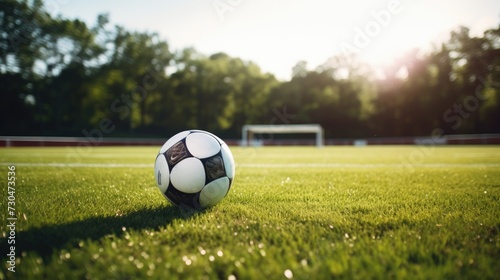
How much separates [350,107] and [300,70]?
44.4ft

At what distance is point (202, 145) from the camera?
13.5ft

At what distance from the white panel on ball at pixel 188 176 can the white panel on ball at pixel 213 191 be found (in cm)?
10

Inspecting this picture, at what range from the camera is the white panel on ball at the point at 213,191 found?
3957 mm

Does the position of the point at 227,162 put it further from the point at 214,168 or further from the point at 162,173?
the point at 162,173

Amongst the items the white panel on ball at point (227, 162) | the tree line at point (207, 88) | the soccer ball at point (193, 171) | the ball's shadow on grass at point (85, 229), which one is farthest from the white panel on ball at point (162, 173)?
the tree line at point (207, 88)

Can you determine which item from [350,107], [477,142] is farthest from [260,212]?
[350,107]

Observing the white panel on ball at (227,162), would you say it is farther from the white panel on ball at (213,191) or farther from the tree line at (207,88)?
the tree line at (207,88)

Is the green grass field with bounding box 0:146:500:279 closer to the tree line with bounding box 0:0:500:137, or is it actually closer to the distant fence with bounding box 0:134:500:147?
the distant fence with bounding box 0:134:500:147

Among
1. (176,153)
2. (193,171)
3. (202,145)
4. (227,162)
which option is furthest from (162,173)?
(227,162)

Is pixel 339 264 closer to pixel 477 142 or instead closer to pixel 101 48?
pixel 477 142

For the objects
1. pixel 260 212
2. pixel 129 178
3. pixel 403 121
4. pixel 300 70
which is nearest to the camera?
pixel 260 212

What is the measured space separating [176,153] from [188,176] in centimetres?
38

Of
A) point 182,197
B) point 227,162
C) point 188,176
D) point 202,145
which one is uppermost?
point 202,145

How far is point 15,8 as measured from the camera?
41.9 meters
